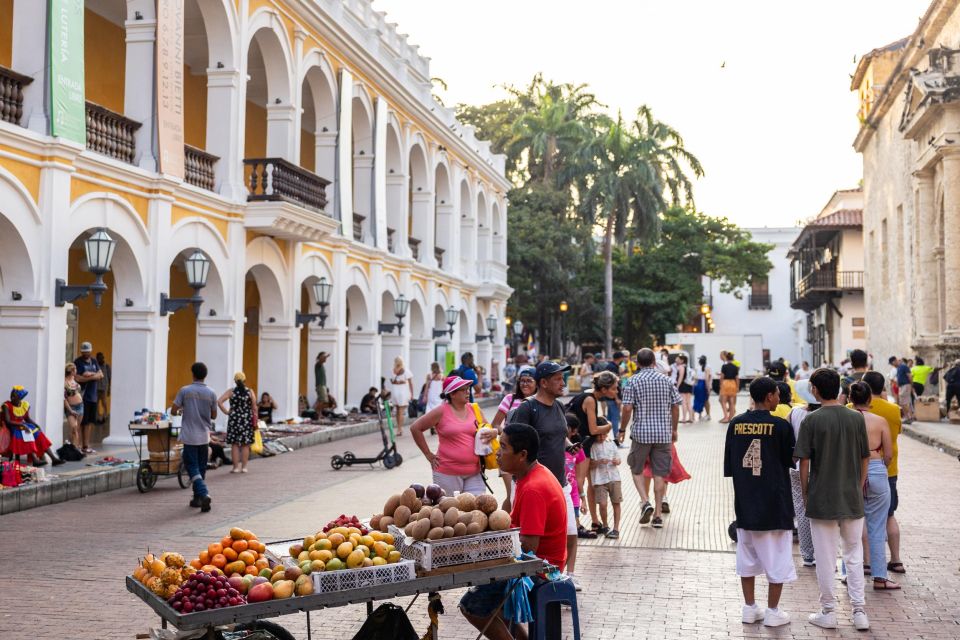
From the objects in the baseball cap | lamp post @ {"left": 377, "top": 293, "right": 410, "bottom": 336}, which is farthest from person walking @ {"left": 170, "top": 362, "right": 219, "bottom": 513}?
lamp post @ {"left": 377, "top": 293, "right": 410, "bottom": 336}

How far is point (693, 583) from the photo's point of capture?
8.11 meters

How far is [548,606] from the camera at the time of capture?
5379mm

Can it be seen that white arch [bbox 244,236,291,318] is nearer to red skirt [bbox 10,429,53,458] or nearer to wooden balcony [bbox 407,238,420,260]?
red skirt [bbox 10,429,53,458]

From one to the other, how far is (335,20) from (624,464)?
1287 cm

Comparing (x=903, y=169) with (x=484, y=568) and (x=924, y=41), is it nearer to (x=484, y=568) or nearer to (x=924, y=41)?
(x=924, y=41)

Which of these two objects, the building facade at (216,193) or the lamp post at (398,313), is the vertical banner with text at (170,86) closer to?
the building facade at (216,193)

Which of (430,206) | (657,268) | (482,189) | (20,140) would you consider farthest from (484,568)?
(657,268)

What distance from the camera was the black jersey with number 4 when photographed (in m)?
6.76

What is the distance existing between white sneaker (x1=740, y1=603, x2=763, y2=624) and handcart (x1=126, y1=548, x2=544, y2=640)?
2308 millimetres

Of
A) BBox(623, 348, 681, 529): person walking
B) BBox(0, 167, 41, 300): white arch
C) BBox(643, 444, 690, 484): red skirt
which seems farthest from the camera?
BBox(0, 167, 41, 300): white arch

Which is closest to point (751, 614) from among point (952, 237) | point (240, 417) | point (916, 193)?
point (240, 417)

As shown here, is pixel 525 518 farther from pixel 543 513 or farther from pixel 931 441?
pixel 931 441

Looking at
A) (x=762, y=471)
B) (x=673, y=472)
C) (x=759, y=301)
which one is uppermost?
(x=759, y=301)

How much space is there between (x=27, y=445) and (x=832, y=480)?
32.7 feet
